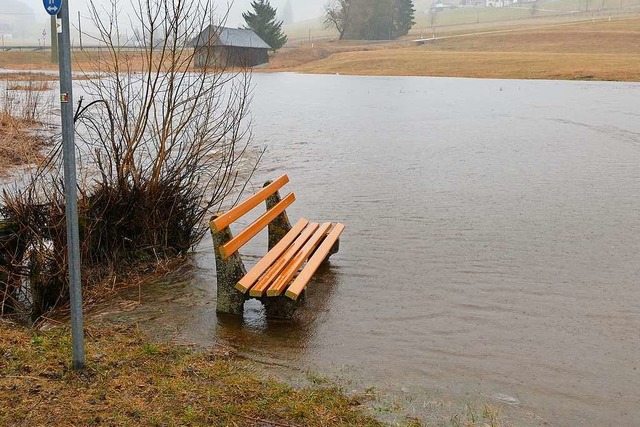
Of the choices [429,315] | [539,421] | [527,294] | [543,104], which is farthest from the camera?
[543,104]

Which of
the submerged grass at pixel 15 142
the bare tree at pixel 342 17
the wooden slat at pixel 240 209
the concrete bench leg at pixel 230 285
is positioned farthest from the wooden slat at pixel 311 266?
the bare tree at pixel 342 17

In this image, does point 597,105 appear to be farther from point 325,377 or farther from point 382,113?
point 325,377

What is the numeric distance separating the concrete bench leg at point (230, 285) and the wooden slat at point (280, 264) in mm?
243

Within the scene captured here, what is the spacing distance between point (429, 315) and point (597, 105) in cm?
2225

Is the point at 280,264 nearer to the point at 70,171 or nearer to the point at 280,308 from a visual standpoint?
the point at 280,308

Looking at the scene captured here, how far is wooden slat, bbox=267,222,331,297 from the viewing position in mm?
5356

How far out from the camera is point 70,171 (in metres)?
3.59

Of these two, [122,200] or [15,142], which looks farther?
[15,142]

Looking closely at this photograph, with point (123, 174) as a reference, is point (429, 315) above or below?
below

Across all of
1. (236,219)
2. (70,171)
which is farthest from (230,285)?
(70,171)

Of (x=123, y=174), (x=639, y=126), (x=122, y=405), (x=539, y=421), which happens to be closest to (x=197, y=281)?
(x=123, y=174)

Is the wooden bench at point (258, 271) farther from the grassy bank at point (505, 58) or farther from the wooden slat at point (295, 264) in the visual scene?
the grassy bank at point (505, 58)

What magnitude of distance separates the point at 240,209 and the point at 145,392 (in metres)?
2.09

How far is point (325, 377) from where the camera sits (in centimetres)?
466
